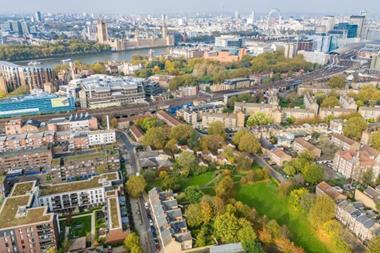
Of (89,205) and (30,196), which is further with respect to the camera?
(89,205)

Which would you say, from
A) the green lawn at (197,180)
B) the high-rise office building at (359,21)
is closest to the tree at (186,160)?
the green lawn at (197,180)

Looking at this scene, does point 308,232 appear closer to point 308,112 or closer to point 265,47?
point 308,112

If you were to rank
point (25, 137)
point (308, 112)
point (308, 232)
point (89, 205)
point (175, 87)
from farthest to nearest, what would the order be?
point (175, 87), point (308, 112), point (25, 137), point (89, 205), point (308, 232)

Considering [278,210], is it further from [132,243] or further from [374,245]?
[132,243]

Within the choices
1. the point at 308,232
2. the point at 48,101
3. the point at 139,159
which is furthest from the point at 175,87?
the point at 308,232

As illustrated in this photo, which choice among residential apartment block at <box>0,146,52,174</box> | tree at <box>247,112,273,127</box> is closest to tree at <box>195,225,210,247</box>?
residential apartment block at <box>0,146,52,174</box>
